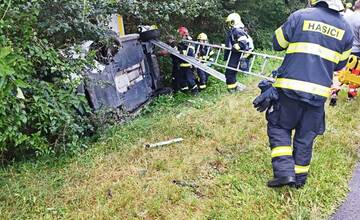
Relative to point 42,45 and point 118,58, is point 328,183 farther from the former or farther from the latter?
point 118,58

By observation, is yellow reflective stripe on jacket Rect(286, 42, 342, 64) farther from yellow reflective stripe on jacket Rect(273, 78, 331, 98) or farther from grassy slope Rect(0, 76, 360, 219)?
grassy slope Rect(0, 76, 360, 219)

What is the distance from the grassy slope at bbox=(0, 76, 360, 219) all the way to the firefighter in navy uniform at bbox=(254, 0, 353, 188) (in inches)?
10.8

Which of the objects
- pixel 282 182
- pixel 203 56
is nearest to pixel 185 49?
pixel 203 56

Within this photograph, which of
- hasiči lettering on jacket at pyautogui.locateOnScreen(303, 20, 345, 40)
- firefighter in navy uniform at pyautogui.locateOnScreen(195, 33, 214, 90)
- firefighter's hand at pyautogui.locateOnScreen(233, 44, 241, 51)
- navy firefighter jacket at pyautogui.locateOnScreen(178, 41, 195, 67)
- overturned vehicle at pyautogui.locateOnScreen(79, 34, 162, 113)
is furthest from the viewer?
firefighter in navy uniform at pyautogui.locateOnScreen(195, 33, 214, 90)

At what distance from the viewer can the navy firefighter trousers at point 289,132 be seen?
3.71 metres

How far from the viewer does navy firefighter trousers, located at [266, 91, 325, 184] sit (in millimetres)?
3713

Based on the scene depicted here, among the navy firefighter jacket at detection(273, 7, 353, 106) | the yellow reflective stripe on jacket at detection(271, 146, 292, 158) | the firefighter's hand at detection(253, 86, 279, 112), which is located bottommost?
the yellow reflective stripe on jacket at detection(271, 146, 292, 158)

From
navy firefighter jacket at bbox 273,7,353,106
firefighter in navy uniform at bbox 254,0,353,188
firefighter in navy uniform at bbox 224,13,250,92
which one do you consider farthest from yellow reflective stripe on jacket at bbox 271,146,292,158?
firefighter in navy uniform at bbox 224,13,250,92

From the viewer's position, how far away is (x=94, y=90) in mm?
5754

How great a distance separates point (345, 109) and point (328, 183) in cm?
268

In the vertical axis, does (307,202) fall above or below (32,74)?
below

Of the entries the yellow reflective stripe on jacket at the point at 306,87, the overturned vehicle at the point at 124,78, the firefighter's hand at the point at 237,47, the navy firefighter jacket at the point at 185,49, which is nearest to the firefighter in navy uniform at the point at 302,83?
the yellow reflective stripe on jacket at the point at 306,87

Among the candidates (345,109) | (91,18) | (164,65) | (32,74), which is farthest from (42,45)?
(164,65)

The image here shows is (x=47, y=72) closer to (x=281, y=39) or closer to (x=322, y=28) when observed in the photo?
(x=281, y=39)
